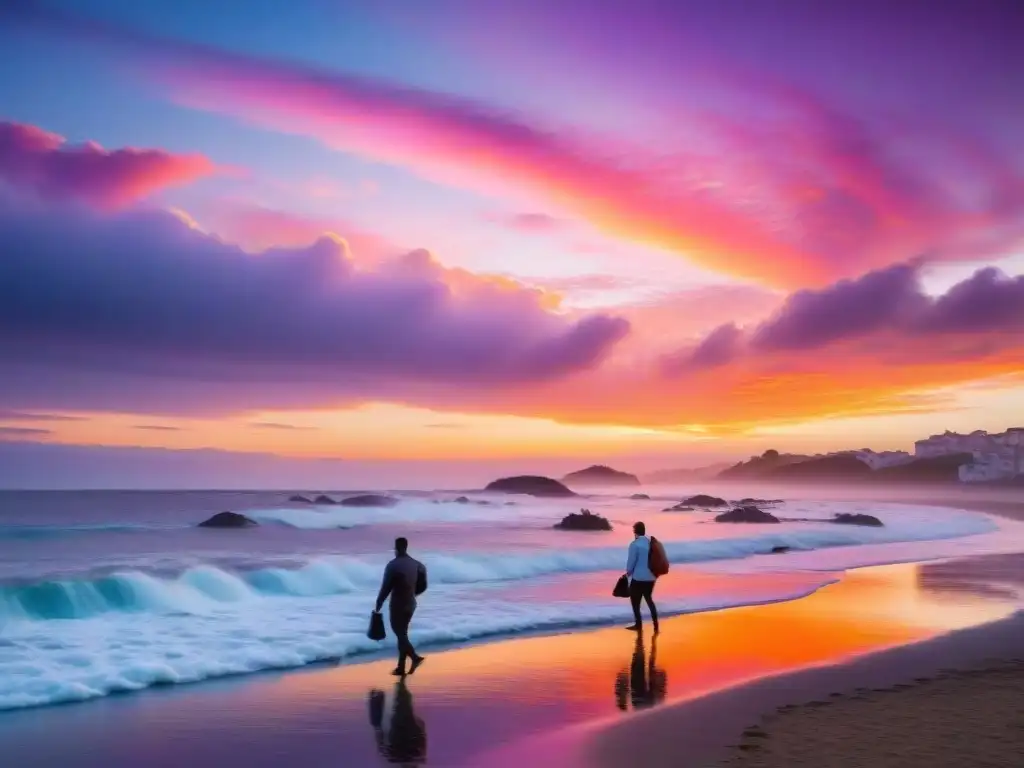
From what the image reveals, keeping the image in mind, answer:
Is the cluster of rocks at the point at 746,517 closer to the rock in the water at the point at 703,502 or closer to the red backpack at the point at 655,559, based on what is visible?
the rock in the water at the point at 703,502

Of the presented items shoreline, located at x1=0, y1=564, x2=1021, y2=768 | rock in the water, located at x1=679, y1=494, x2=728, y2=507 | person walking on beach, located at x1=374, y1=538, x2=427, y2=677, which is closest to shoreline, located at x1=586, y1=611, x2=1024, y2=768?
shoreline, located at x1=0, y1=564, x2=1021, y2=768

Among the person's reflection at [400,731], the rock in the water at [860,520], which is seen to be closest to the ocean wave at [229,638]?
the person's reflection at [400,731]

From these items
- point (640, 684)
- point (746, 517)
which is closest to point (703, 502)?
point (746, 517)

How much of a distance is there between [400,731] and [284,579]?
1658 cm

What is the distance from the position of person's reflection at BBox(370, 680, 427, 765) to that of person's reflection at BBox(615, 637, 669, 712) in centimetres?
277

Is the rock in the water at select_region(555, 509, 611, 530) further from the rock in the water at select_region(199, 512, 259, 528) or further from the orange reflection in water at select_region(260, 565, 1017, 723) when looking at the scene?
the orange reflection in water at select_region(260, 565, 1017, 723)

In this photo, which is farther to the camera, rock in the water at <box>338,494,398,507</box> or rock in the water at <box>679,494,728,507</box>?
rock in the water at <box>338,494,398,507</box>

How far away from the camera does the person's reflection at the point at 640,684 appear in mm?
11977

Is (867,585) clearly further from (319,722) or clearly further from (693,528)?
(693,528)

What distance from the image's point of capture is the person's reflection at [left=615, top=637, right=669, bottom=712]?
472 inches

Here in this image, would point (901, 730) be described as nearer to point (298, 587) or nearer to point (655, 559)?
point (655, 559)

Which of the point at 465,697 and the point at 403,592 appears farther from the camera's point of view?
the point at 403,592

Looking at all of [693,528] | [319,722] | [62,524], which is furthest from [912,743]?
[62,524]

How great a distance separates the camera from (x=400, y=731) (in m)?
10.5
